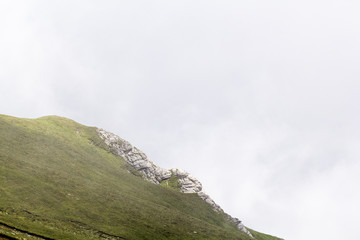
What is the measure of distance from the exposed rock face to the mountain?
82cm

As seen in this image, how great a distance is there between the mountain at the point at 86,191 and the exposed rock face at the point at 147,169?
82 cm

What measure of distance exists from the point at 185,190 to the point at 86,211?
364 feet

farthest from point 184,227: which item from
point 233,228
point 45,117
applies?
point 45,117

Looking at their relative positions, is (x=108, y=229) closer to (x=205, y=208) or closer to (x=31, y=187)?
(x=31, y=187)

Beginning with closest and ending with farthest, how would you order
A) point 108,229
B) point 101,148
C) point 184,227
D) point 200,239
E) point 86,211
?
1. point 108,229
2. point 86,211
3. point 200,239
4. point 184,227
5. point 101,148

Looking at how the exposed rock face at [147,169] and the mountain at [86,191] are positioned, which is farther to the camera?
the exposed rock face at [147,169]

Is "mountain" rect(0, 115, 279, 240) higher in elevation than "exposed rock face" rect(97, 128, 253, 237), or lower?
lower

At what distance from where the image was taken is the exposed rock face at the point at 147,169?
7077 inches

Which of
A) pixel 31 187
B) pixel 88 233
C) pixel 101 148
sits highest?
pixel 101 148

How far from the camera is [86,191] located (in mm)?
97000

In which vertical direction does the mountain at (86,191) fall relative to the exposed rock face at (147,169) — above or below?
below

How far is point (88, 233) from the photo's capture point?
2466 inches

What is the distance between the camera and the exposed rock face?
179750 mm

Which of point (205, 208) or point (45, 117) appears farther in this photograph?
point (45, 117)
